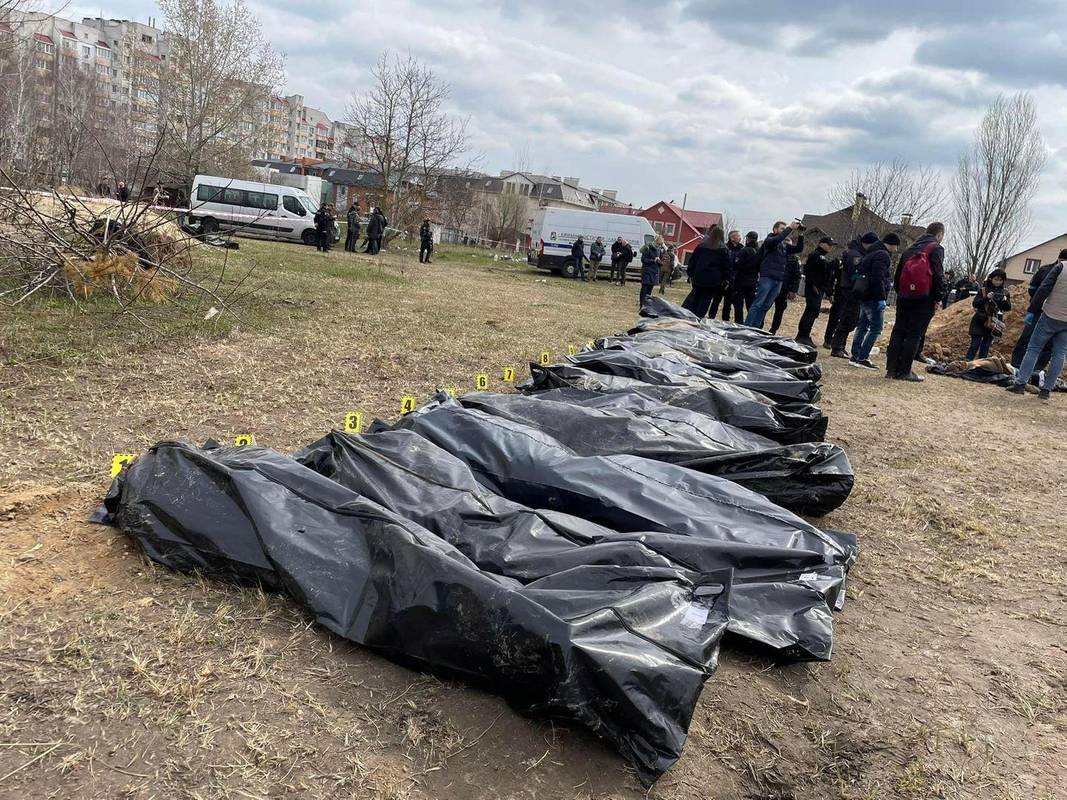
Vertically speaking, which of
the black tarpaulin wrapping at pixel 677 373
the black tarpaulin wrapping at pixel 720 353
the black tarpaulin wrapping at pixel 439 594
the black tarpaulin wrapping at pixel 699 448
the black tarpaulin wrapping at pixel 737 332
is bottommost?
the black tarpaulin wrapping at pixel 439 594

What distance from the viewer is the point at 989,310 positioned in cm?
932

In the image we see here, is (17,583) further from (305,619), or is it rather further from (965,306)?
(965,306)

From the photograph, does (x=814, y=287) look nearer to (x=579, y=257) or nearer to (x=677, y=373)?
(x=677, y=373)

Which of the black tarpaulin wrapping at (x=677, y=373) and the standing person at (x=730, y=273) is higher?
the standing person at (x=730, y=273)

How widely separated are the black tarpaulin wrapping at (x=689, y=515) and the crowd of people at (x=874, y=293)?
18.7 feet

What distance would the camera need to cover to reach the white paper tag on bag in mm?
1912

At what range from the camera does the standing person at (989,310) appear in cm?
931

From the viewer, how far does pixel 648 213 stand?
67312 mm

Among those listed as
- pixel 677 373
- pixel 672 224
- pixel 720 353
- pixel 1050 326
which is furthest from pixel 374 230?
pixel 672 224

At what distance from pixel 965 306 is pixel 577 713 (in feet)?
39.2

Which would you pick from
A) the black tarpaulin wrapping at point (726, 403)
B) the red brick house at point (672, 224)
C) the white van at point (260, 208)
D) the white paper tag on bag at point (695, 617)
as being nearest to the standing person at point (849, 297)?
the black tarpaulin wrapping at point (726, 403)

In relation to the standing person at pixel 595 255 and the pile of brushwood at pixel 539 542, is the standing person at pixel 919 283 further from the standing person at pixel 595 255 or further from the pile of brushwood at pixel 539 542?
the standing person at pixel 595 255

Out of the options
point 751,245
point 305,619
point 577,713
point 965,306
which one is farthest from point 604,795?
point 965,306

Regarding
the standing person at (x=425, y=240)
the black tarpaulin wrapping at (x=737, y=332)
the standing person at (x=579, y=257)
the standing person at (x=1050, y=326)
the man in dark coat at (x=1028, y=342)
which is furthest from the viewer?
the standing person at (x=579, y=257)
